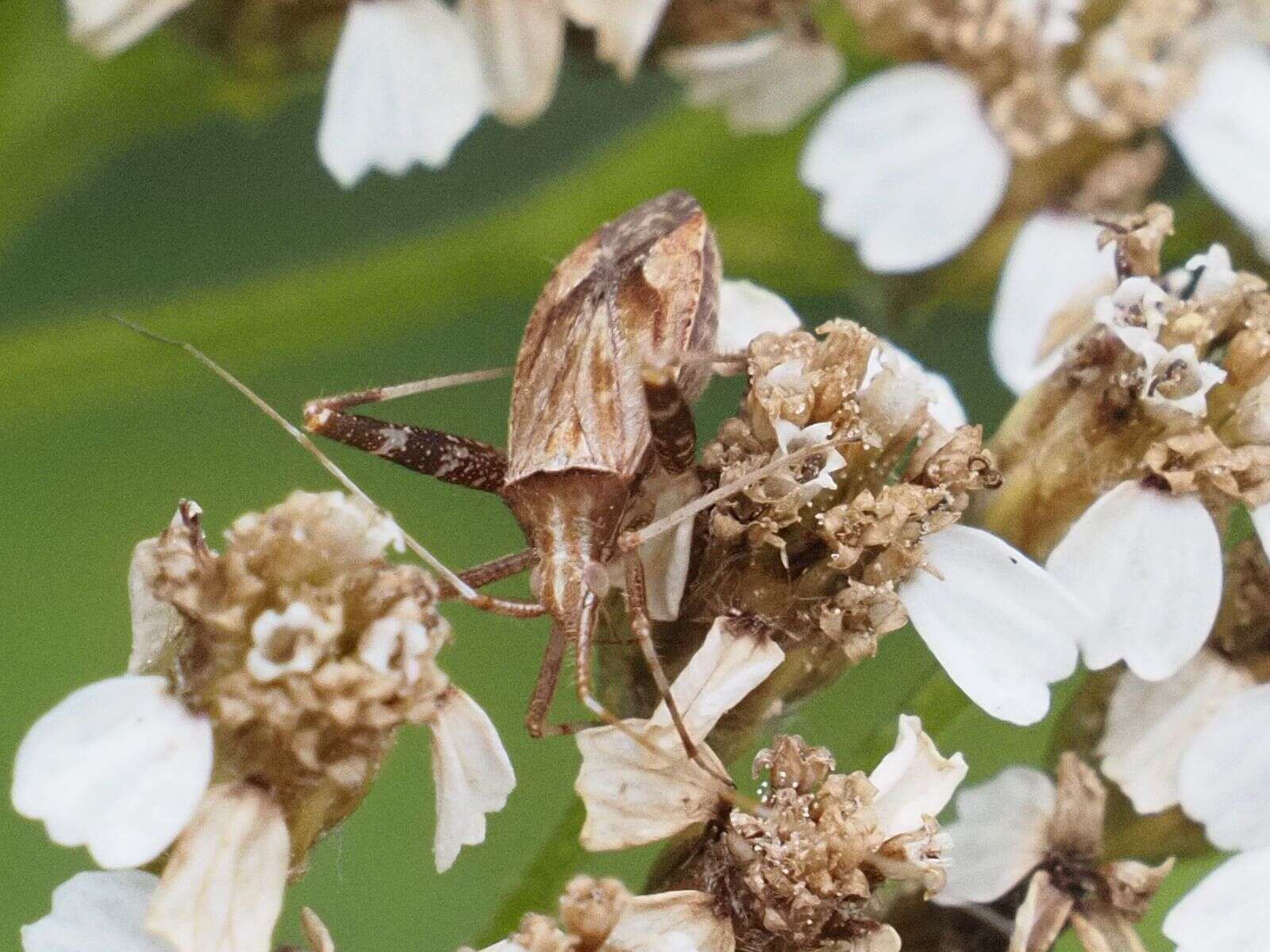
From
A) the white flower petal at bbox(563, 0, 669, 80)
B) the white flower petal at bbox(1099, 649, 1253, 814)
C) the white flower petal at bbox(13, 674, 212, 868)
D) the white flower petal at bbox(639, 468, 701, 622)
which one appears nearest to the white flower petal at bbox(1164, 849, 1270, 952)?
the white flower petal at bbox(1099, 649, 1253, 814)

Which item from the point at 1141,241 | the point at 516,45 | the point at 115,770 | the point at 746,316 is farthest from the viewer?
the point at 516,45

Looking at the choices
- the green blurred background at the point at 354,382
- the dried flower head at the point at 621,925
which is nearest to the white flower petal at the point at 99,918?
the dried flower head at the point at 621,925

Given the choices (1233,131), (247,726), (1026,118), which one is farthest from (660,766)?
(1233,131)

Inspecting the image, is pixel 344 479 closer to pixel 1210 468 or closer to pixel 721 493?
pixel 721 493

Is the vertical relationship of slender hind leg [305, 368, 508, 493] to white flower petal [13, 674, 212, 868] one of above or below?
below

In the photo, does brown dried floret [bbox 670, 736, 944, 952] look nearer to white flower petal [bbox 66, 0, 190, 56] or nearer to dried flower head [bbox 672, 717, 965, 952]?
dried flower head [bbox 672, 717, 965, 952]
